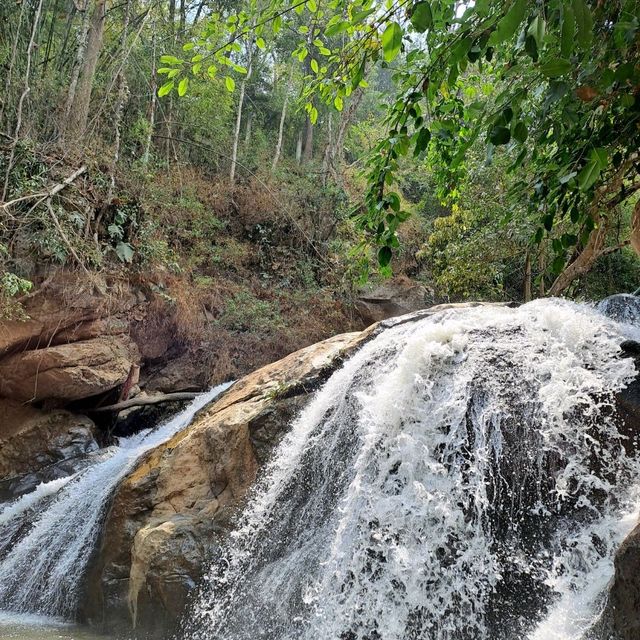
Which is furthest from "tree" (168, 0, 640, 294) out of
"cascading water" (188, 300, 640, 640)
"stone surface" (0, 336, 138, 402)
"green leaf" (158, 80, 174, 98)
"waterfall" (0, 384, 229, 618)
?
"stone surface" (0, 336, 138, 402)

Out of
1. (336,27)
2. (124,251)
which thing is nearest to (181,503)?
(336,27)

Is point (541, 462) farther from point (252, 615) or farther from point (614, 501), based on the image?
point (252, 615)

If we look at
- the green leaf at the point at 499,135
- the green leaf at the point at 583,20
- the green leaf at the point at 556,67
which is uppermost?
the green leaf at the point at 583,20

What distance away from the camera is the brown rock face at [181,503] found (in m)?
4.38

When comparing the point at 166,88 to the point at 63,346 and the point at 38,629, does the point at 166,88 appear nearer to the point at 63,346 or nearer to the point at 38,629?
the point at 38,629

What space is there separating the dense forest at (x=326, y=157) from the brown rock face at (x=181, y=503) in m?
1.92

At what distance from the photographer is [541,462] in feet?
11.8

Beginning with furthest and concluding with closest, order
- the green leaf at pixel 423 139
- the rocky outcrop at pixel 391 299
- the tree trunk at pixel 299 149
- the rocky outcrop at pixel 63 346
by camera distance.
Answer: the tree trunk at pixel 299 149 → the rocky outcrop at pixel 391 299 → the rocky outcrop at pixel 63 346 → the green leaf at pixel 423 139

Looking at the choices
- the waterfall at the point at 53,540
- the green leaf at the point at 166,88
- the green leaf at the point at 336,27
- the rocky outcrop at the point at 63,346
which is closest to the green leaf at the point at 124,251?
the rocky outcrop at the point at 63,346

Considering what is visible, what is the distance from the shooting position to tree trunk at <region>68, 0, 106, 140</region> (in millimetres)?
8211

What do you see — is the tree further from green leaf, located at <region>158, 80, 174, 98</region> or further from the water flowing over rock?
the water flowing over rock

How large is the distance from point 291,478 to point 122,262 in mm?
5469

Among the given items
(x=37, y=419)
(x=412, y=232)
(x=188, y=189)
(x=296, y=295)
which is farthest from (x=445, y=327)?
(x=412, y=232)

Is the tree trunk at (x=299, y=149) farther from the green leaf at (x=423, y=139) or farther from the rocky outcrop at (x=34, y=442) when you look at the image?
the green leaf at (x=423, y=139)
